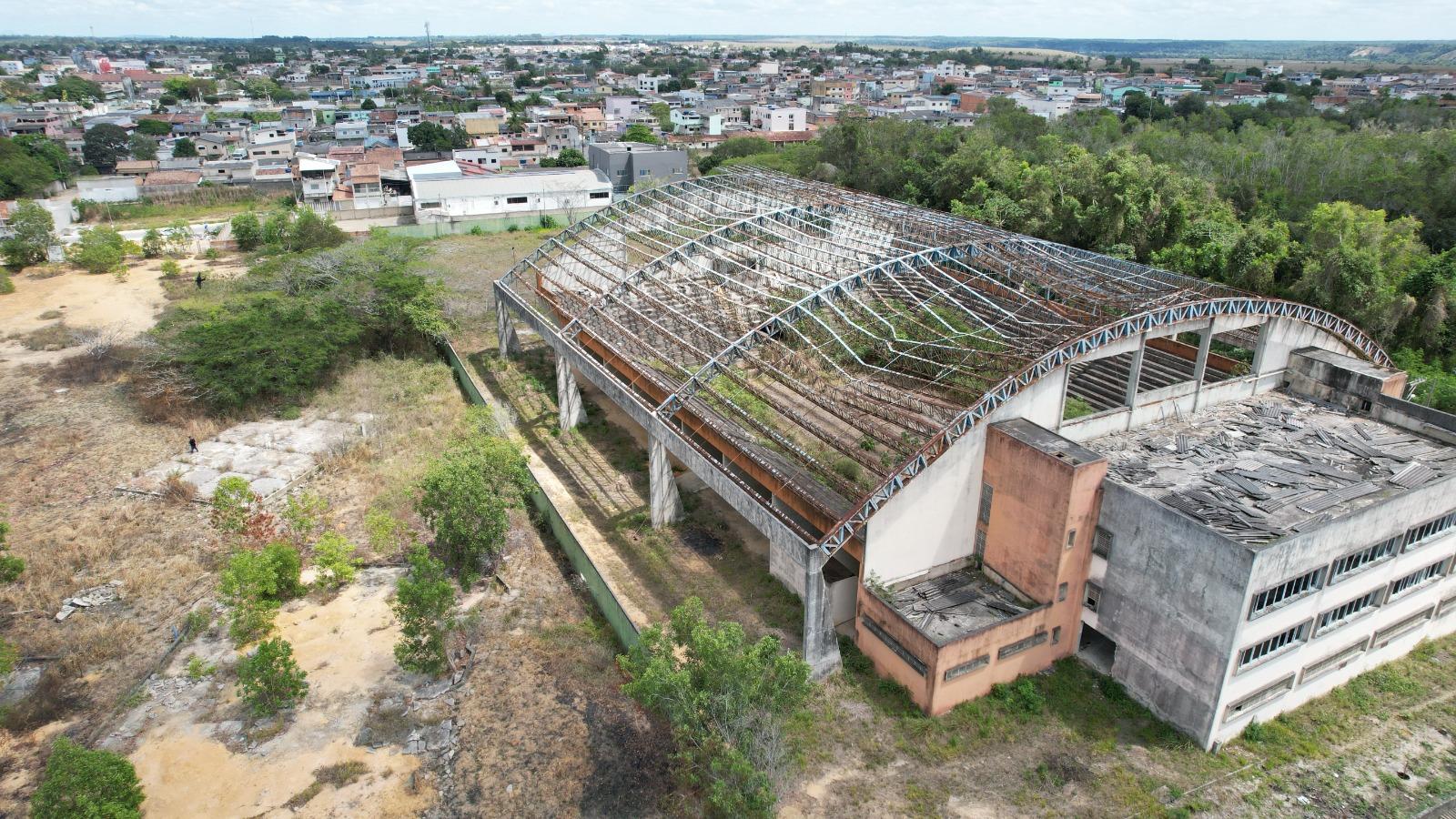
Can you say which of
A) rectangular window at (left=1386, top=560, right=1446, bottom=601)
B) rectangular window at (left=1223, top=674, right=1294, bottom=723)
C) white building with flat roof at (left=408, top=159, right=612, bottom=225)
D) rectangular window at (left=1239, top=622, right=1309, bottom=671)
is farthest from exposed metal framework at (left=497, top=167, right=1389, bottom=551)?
white building with flat roof at (left=408, top=159, right=612, bottom=225)

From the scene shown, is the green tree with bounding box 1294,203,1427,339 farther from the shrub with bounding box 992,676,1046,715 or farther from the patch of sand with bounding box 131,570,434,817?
the patch of sand with bounding box 131,570,434,817

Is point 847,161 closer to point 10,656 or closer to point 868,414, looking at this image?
point 868,414

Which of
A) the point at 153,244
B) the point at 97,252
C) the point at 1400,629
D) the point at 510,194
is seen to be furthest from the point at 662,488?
the point at 153,244

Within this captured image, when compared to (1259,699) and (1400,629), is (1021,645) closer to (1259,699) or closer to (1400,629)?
(1259,699)

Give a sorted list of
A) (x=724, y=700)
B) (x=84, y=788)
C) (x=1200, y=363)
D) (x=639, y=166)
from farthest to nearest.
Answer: (x=639, y=166) → (x=1200, y=363) → (x=724, y=700) → (x=84, y=788)

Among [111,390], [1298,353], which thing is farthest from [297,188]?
[1298,353]

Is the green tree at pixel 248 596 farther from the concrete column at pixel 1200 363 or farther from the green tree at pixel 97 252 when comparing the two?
the green tree at pixel 97 252

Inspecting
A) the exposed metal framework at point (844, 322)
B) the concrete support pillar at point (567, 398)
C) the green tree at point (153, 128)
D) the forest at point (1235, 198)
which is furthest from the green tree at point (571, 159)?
the green tree at point (153, 128)
